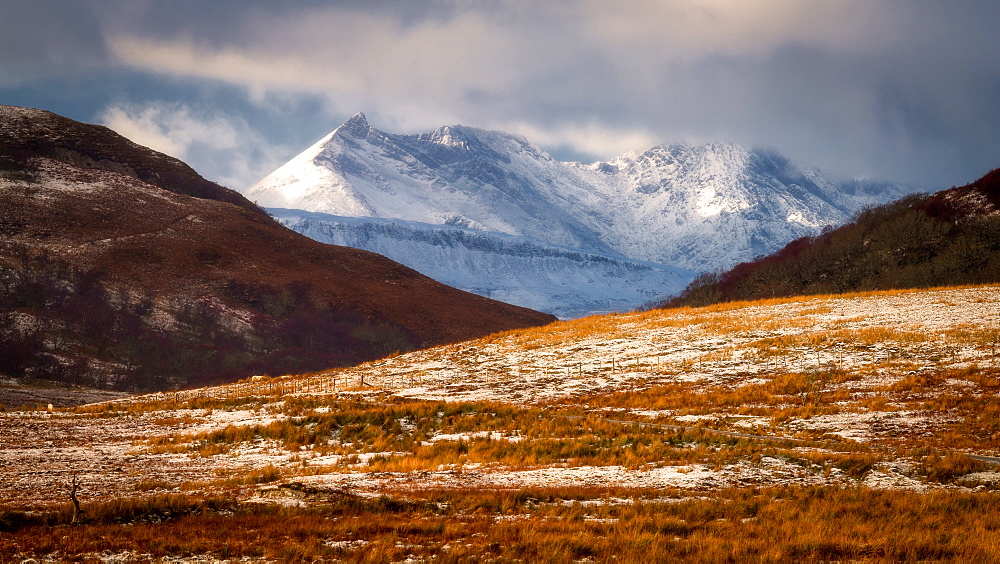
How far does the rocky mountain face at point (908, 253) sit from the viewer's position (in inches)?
3652

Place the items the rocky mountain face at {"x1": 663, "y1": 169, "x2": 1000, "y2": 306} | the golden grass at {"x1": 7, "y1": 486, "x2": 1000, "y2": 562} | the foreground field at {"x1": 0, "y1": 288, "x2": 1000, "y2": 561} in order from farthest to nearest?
the rocky mountain face at {"x1": 663, "y1": 169, "x2": 1000, "y2": 306}
the foreground field at {"x1": 0, "y1": 288, "x2": 1000, "y2": 561}
the golden grass at {"x1": 7, "y1": 486, "x2": 1000, "y2": 562}

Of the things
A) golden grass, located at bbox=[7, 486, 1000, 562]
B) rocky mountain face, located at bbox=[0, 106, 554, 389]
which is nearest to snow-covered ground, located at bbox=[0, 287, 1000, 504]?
golden grass, located at bbox=[7, 486, 1000, 562]

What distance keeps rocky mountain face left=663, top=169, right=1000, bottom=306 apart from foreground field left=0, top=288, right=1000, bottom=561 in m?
55.6

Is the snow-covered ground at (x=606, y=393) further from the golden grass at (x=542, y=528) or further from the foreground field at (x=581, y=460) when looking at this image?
the golden grass at (x=542, y=528)

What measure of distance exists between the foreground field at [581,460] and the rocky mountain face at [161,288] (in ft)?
272

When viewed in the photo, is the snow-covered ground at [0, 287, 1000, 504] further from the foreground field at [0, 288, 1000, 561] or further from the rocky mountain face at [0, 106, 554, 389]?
the rocky mountain face at [0, 106, 554, 389]

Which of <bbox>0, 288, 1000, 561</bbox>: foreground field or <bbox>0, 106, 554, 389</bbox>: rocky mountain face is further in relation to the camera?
<bbox>0, 106, 554, 389</bbox>: rocky mountain face

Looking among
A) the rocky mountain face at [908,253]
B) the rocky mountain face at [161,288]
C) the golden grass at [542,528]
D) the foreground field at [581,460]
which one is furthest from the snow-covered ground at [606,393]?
the rocky mountain face at [161,288]

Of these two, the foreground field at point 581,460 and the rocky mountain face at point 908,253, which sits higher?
the rocky mountain face at point 908,253

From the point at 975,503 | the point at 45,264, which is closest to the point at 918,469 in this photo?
the point at 975,503

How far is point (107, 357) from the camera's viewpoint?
108 m

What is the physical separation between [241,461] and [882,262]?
117579 millimetres

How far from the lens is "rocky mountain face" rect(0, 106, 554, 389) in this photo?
110250 mm

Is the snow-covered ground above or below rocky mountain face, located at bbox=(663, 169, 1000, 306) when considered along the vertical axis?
below
